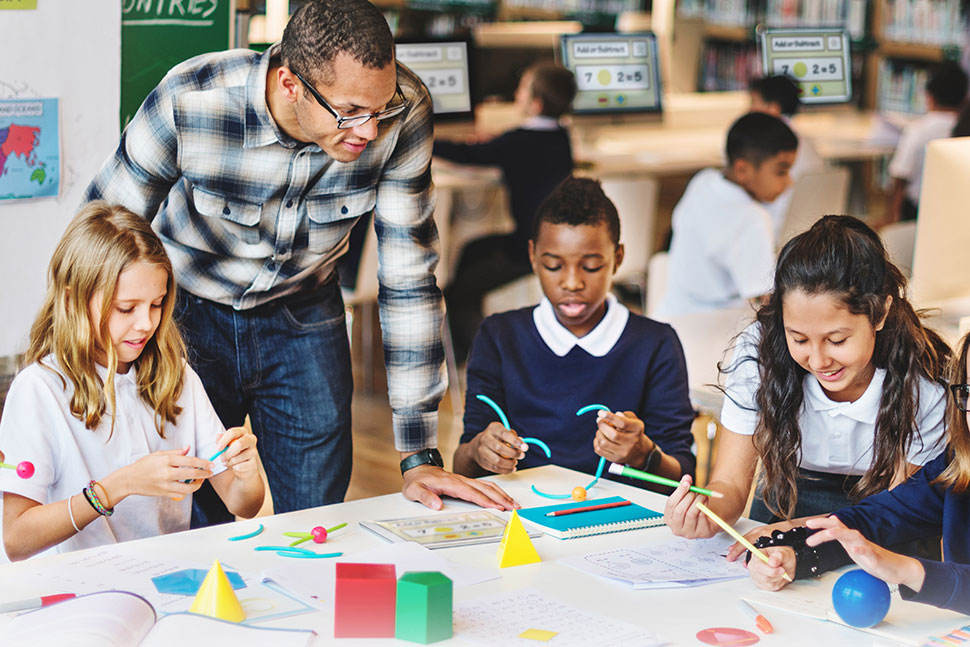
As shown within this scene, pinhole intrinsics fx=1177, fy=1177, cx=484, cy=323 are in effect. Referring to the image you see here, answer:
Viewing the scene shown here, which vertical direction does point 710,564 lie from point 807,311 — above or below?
below

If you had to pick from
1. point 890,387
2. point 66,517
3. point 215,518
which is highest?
point 890,387

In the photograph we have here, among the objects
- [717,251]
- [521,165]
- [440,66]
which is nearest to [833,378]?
[717,251]

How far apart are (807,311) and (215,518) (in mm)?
1142

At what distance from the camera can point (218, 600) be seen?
53.1 inches

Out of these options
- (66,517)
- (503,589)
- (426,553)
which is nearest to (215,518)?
(66,517)

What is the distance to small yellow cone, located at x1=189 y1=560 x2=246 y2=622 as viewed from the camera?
135cm

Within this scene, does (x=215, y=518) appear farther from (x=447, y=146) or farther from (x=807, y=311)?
(x=447, y=146)

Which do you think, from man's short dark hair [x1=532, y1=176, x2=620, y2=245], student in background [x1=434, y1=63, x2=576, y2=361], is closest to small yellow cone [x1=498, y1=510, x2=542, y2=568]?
man's short dark hair [x1=532, y1=176, x2=620, y2=245]

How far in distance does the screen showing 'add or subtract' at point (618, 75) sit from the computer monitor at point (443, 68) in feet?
2.43

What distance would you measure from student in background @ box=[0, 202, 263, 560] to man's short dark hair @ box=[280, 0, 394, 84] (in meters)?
0.37

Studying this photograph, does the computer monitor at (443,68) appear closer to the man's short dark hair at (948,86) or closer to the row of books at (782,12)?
the man's short dark hair at (948,86)

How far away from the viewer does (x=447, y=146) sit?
4.99 metres

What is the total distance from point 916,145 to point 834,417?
422 centimetres

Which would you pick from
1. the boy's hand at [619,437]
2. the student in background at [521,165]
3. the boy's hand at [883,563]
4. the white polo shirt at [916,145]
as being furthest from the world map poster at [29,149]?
the white polo shirt at [916,145]
